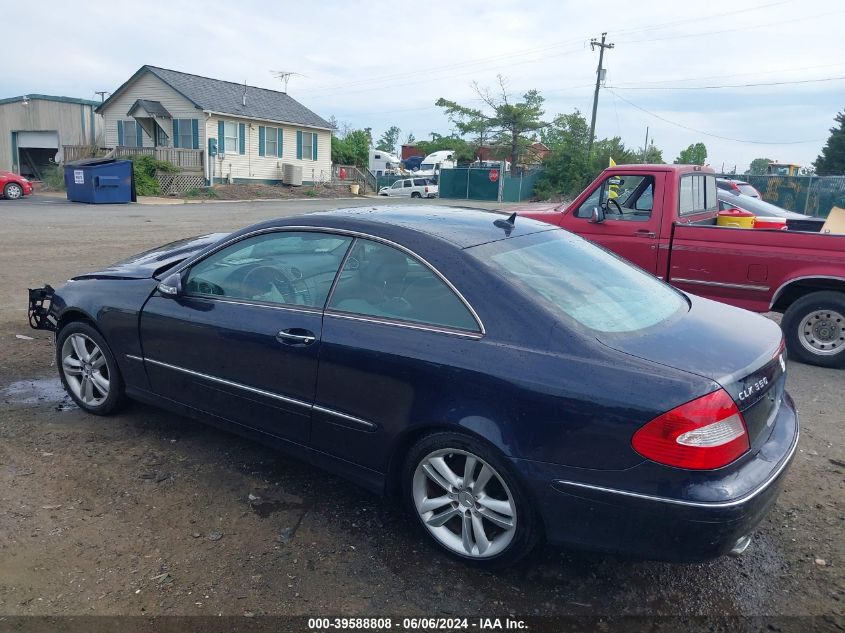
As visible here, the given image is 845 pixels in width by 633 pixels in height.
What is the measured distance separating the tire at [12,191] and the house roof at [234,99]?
10437 millimetres

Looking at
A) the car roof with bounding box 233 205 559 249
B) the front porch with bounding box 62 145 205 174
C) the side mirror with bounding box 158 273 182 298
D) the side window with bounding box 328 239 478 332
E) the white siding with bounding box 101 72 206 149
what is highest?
the white siding with bounding box 101 72 206 149

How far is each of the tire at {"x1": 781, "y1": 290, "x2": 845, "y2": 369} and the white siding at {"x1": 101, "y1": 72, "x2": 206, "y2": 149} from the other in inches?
1273

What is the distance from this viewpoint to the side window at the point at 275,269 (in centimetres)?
349

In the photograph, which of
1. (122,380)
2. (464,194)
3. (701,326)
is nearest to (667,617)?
(701,326)

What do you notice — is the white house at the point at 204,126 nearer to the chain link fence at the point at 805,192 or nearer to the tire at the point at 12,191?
the tire at the point at 12,191

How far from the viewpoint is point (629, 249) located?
698 cm

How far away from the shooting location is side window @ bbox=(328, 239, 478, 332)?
3027 mm

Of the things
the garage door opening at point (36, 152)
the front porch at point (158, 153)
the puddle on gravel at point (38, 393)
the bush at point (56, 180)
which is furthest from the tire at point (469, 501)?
the garage door opening at point (36, 152)

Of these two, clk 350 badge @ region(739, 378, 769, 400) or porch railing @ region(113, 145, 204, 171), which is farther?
porch railing @ region(113, 145, 204, 171)

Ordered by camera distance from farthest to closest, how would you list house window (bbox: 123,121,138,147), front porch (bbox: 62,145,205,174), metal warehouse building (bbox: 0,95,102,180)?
metal warehouse building (bbox: 0,95,102,180) → house window (bbox: 123,121,138,147) → front porch (bbox: 62,145,205,174)

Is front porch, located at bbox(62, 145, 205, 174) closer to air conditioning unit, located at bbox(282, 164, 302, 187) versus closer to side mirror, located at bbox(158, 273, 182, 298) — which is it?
air conditioning unit, located at bbox(282, 164, 302, 187)

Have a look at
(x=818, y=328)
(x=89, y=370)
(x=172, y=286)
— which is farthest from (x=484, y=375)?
(x=818, y=328)

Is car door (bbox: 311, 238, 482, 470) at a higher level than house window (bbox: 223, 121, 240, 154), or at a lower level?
lower

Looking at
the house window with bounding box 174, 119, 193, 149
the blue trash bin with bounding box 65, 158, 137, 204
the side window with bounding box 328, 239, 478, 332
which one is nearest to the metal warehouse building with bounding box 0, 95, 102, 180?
the house window with bounding box 174, 119, 193, 149
